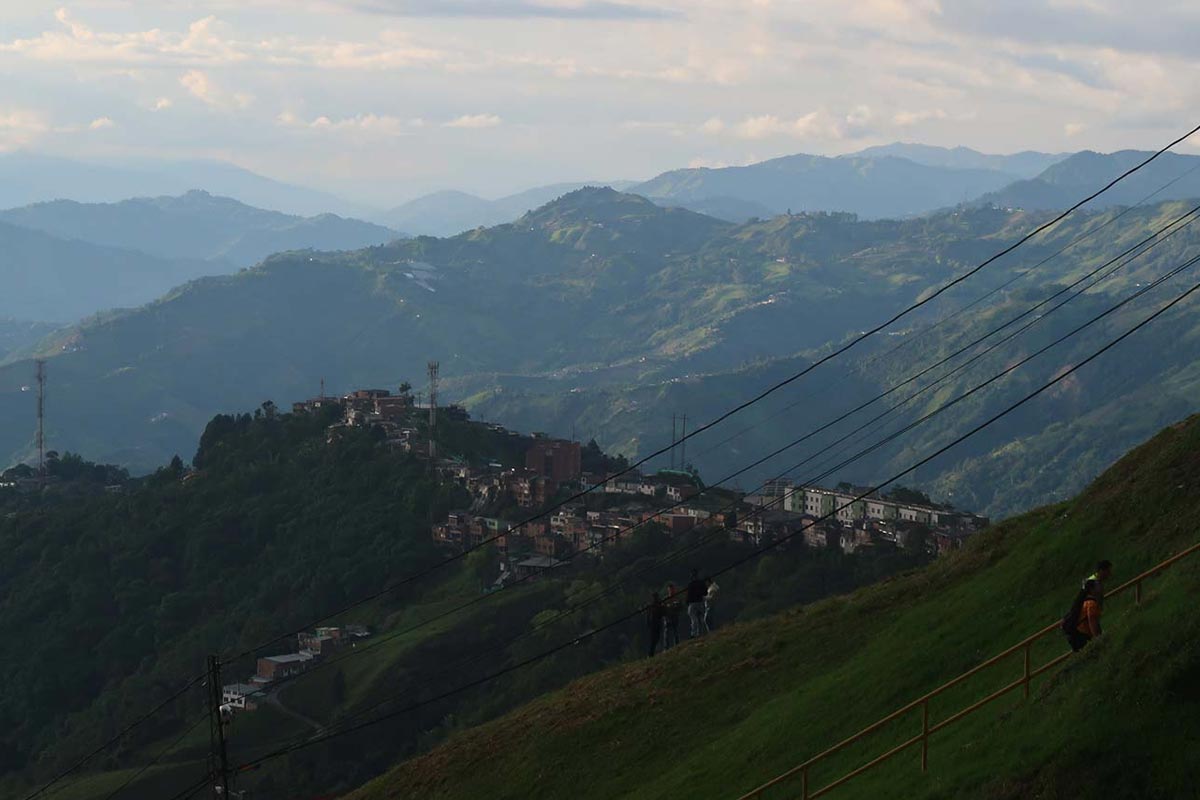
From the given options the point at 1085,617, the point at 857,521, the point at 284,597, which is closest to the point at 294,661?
the point at 284,597

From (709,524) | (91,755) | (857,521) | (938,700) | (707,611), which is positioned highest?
A: (938,700)

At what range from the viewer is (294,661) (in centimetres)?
9262

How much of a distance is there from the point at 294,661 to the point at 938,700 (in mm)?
74997

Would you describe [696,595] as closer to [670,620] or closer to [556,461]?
[670,620]

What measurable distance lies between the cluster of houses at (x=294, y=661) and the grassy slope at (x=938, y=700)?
54879 mm

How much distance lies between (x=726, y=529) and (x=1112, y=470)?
6946cm

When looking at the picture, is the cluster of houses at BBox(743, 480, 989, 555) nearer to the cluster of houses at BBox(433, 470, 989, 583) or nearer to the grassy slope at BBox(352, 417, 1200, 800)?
the cluster of houses at BBox(433, 470, 989, 583)

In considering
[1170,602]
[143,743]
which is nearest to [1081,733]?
[1170,602]

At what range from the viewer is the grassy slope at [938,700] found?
17391 millimetres

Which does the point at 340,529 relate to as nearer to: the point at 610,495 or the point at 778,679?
the point at 610,495

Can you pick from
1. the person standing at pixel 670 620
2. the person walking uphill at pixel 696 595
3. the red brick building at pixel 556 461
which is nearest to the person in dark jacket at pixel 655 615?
the person standing at pixel 670 620

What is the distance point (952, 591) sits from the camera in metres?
29.1

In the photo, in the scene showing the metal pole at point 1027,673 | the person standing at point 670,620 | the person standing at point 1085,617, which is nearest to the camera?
the metal pole at point 1027,673

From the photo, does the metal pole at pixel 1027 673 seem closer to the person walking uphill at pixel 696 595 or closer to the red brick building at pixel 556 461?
the person walking uphill at pixel 696 595
